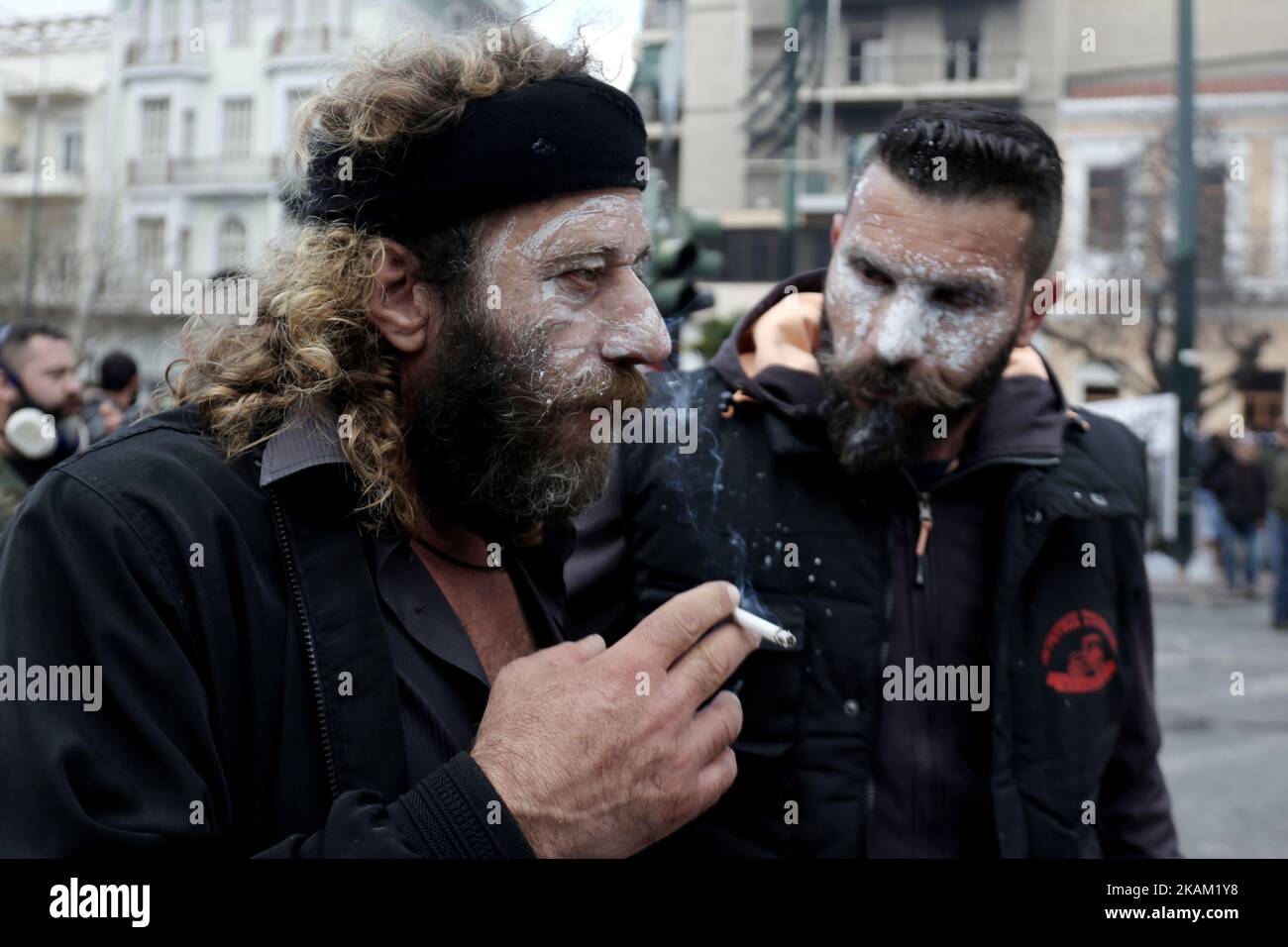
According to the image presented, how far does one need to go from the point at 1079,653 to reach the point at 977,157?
3.17ft

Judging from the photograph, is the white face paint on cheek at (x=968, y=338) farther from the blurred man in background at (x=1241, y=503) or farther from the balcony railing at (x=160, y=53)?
the balcony railing at (x=160, y=53)

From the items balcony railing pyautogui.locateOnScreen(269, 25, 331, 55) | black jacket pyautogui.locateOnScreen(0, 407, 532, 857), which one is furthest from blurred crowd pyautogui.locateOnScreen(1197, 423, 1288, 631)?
balcony railing pyautogui.locateOnScreen(269, 25, 331, 55)

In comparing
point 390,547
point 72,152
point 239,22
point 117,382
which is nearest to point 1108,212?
point 117,382

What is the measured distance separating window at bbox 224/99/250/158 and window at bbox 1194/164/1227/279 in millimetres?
23760

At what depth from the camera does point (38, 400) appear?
4844mm

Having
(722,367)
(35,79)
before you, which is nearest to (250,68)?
(35,79)

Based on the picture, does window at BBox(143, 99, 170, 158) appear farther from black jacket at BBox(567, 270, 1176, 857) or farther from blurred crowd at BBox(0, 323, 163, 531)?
black jacket at BBox(567, 270, 1176, 857)

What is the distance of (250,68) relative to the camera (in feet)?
103

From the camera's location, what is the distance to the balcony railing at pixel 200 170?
31719 mm

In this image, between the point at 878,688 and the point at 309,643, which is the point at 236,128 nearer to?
the point at 878,688

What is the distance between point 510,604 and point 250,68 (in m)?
33.0

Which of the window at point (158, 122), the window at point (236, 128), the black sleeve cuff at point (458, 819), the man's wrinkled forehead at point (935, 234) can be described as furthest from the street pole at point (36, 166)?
the black sleeve cuff at point (458, 819)

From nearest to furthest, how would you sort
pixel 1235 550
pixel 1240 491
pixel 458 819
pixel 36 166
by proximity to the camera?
pixel 458 819 → pixel 1240 491 → pixel 1235 550 → pixel 36 166
